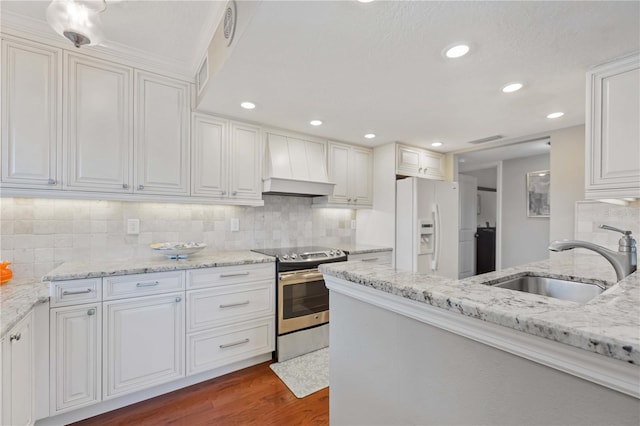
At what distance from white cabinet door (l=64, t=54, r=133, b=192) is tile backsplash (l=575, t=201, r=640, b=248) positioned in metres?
3.94

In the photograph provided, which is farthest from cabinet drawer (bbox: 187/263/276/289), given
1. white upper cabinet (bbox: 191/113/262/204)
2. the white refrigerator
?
the white refrigerator

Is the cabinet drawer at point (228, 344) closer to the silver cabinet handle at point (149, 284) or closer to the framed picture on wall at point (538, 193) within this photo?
the silver cabinet handle at point (149, 284)

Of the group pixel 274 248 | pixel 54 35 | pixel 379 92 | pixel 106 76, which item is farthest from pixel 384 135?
pixel 54 35

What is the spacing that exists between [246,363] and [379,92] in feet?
8.08

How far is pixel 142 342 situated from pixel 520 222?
17.4 ft

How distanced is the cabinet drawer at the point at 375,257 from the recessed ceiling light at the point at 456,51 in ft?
6.57

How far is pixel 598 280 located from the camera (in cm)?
→ 153

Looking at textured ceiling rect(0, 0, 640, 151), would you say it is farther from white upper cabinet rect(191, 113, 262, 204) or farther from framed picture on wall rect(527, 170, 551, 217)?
framed picture on wall rect(527, 170, 551, 217)

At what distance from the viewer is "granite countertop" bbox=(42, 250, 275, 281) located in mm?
1799

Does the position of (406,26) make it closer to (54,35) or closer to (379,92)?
(379,92)

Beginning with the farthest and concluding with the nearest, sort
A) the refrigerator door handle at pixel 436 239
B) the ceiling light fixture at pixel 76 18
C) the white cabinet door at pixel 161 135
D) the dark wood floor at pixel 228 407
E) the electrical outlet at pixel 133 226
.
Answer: the refrigerator door handle at pixel 436 239, the electrical outlet at pixel 133 226, the white cabinet door at pixel 161 135, the dark wood floor at pixel 228 407, the ceiling light fixture at pixel 76 18

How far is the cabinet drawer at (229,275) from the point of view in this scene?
7.13 feet

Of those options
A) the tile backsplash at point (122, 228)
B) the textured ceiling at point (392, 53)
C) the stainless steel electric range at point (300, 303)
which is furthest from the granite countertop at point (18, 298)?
the textured ceiling at point (392, 53)

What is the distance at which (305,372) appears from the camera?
2.38 meters
